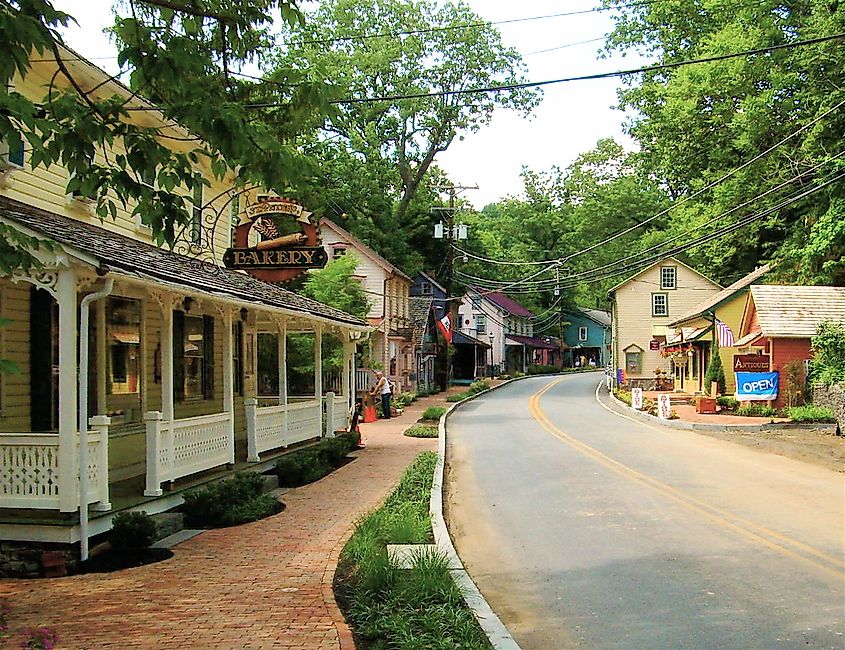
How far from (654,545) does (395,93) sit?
143ft

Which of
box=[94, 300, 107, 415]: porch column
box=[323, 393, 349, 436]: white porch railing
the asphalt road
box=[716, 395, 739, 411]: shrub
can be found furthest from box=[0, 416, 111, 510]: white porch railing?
box=[716, 395, 739, 411]: shrub

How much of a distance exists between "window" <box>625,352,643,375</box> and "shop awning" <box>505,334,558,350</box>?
94.3ft

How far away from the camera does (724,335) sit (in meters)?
37.3

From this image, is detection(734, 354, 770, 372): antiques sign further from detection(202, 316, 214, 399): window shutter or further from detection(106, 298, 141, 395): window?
detection(106, 298, 141, 395): window

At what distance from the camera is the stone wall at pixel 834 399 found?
23.6 meters

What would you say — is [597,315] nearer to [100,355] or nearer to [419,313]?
[419,313]

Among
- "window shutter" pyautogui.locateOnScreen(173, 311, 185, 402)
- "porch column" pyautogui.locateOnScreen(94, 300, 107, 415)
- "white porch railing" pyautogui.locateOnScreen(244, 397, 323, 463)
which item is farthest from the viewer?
"window shutter" pyautogui.locateOnScreen(173, 311, 185, 402)

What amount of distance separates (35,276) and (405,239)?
4753 centimetres

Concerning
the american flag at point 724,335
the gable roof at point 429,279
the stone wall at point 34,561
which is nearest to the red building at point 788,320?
the american flag at point 724,335

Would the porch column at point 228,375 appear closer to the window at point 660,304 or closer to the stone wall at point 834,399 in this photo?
the stone wall at point 834,399

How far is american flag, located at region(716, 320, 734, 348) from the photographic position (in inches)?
1436

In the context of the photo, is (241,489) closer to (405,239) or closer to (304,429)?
(304,429)

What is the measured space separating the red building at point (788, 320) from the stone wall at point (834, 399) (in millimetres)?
1287

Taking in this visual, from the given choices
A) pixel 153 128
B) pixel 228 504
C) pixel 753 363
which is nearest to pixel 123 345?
pixel 228 504
